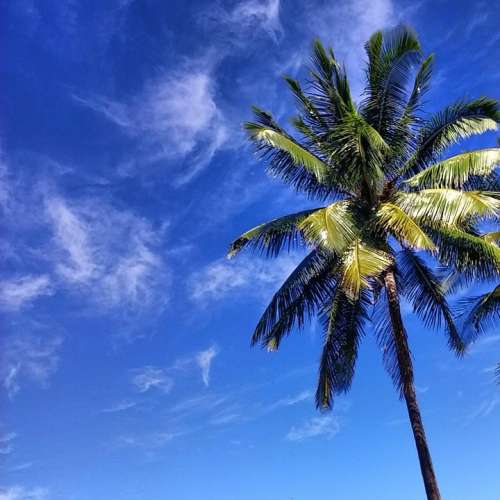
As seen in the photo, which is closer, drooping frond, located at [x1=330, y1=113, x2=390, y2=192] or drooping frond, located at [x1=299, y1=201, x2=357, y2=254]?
drooping frond, located at [x1=299, y1=201, x2=357, y2=254]

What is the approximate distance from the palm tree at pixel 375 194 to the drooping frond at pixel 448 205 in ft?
0.11

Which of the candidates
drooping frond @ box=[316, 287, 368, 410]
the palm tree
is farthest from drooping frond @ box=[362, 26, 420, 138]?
drooping frond @ box=[316, 287, 368, 410]

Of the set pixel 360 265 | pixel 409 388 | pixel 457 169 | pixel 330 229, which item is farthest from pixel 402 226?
pixel 409 388

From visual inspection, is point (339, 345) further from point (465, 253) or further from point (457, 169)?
point (457, 169)

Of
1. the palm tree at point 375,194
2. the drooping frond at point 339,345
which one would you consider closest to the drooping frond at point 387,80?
the palm tree at point 375,194

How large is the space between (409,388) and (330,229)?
13.5 ft

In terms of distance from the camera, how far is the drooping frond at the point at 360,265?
13.3m

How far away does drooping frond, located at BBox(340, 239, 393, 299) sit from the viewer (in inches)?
525

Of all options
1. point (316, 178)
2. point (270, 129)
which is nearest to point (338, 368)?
point (316, 178)

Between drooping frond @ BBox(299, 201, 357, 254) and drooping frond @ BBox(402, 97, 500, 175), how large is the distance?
2.87m

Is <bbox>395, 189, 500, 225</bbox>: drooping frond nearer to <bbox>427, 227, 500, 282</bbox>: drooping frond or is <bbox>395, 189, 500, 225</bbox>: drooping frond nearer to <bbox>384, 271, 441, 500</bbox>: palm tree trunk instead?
<bbox>427, 227, 500, 282</bbox>: drooping frond

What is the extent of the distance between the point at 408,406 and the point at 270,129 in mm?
7856

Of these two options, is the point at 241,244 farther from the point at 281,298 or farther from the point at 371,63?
the point at 371,63

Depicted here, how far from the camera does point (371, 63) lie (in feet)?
54.7
